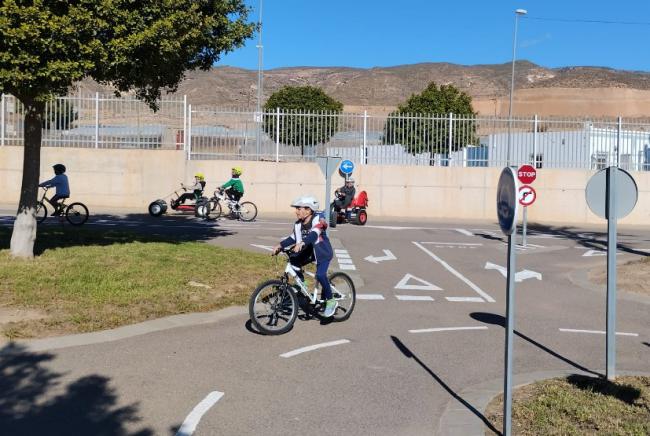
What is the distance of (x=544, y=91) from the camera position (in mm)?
97750

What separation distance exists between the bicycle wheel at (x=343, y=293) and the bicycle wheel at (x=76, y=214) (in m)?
11.4

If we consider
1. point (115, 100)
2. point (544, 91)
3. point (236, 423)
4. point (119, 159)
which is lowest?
point (236, 423)

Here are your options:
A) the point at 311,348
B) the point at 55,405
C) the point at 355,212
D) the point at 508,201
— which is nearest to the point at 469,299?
the point at 311,348

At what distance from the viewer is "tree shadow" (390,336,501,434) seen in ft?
18.9

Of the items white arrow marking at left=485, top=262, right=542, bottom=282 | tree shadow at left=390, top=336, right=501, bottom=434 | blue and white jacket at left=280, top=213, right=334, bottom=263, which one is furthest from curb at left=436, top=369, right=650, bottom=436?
white arrow marking at left=485, top=262, right=542, bottom=282

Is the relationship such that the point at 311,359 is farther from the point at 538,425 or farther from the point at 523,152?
the point at 523,152

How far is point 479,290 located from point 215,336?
19.2 feet

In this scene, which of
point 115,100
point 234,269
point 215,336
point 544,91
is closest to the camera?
point 215,336

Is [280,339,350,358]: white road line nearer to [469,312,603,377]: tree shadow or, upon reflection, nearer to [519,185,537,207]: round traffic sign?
[469,312,603,377]: tree shadow

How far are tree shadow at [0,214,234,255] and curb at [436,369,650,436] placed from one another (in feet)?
28.0

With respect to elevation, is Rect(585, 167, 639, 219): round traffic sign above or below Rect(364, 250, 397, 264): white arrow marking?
above

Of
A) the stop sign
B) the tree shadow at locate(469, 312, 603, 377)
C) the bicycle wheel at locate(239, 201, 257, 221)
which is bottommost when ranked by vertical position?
the tree shadow at locate(469, 312, 603, 377)

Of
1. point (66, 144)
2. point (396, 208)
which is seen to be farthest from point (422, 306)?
point (66, 144)

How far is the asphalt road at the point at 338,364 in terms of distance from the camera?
18.7 ft
